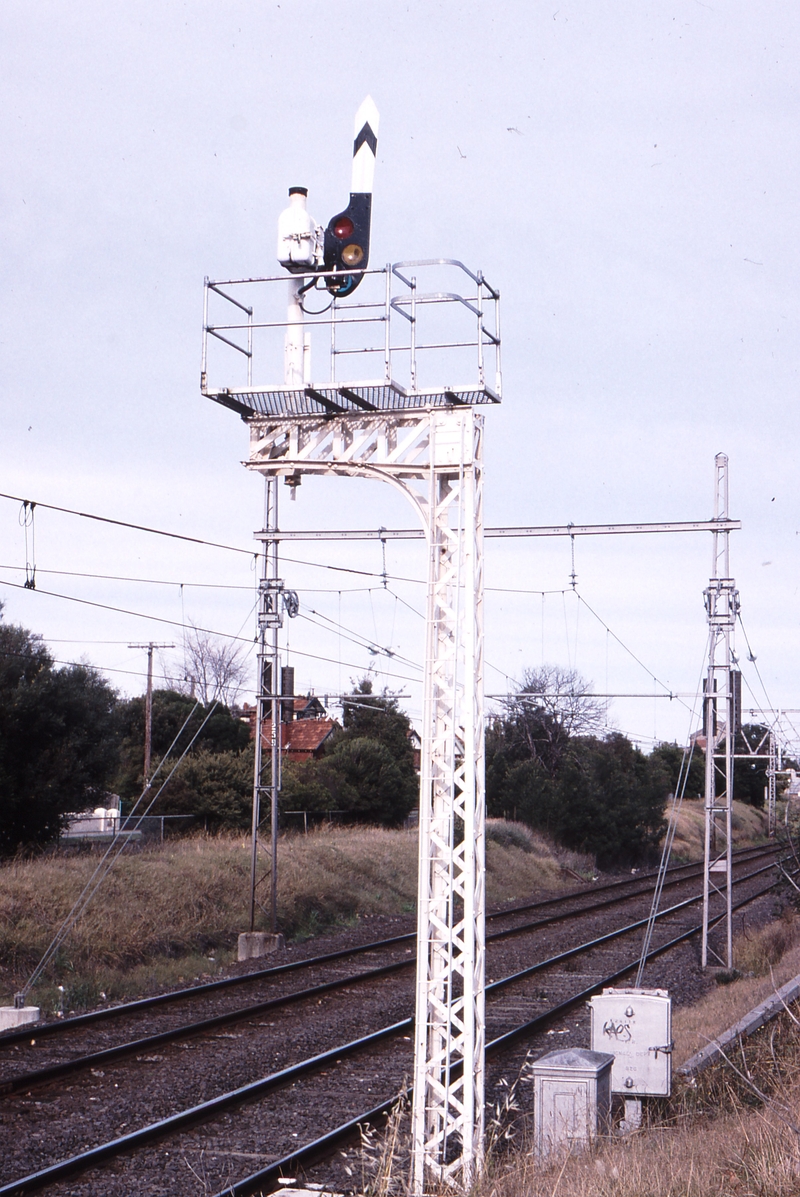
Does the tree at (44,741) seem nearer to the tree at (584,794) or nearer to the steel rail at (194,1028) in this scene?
the steel rail at (194,1028)

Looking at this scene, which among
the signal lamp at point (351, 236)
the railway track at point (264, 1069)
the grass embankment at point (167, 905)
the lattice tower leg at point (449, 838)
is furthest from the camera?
the grass embankment at point (167, 905)

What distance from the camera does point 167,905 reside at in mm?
19781

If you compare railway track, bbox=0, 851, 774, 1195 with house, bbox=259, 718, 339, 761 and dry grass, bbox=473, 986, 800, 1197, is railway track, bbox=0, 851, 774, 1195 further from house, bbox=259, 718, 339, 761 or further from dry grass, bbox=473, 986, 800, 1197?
house, bbox=259, 718, 339, 761

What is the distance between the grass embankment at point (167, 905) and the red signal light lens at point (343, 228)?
10.6 m

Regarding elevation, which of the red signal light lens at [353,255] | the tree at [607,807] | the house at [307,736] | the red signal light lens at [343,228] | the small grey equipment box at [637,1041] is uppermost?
the red signal light lens at [343,228]

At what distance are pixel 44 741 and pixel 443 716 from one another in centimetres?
2092

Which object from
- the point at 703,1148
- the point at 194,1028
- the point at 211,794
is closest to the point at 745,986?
the point at 194,1028

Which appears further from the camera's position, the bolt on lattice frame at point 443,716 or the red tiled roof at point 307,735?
the red tiled roof at point 307,735

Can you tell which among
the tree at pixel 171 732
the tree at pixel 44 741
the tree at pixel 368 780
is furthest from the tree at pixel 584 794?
the tree at pixel 44 741

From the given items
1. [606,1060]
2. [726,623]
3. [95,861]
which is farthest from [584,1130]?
[95,861]

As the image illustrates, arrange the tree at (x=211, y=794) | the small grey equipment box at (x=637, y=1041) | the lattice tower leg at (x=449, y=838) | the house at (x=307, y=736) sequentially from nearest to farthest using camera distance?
the lattice tower leg at (x=449, y=838) → the small grey equipment box at (x=637, y=1041) → the tree at (x=211, y=794) → the house at (x=307, y=736)

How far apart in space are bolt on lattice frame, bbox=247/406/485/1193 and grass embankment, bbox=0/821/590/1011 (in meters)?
8.74

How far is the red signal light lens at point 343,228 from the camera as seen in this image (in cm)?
809

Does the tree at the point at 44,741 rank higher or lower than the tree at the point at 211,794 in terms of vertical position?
higher
